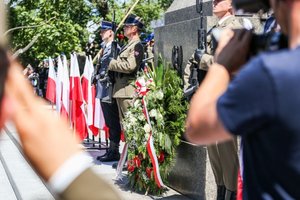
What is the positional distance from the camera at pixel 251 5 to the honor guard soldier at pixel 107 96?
6.28 meters

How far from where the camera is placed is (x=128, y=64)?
23.9 ft

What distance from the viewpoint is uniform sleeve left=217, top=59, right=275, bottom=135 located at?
56.5 inches

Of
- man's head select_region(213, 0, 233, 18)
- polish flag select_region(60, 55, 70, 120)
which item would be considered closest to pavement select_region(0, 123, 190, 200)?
man's head select_region(213, 0, 233, 18)

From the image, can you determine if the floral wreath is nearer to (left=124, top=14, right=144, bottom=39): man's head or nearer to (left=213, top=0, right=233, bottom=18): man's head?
(left=213, top=0, right=233, bottom=18): man's head

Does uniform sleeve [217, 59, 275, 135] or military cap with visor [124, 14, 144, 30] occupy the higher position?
military cap with visor [124, 14, 144, 30]

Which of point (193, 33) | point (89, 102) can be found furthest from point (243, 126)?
point (89, 102)

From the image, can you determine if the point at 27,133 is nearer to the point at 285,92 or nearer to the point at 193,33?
the point at 285,92

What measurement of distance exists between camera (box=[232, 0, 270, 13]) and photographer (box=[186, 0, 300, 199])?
0.01 metres

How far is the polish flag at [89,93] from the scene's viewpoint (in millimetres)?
9773

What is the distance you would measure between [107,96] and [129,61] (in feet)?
3.17

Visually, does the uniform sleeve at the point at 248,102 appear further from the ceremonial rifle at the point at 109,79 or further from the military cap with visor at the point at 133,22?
the ceremonial rifle at the point at 109,79

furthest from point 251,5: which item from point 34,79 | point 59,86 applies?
point 34,79

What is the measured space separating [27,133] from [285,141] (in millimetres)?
653

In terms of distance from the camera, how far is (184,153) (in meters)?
5.95
